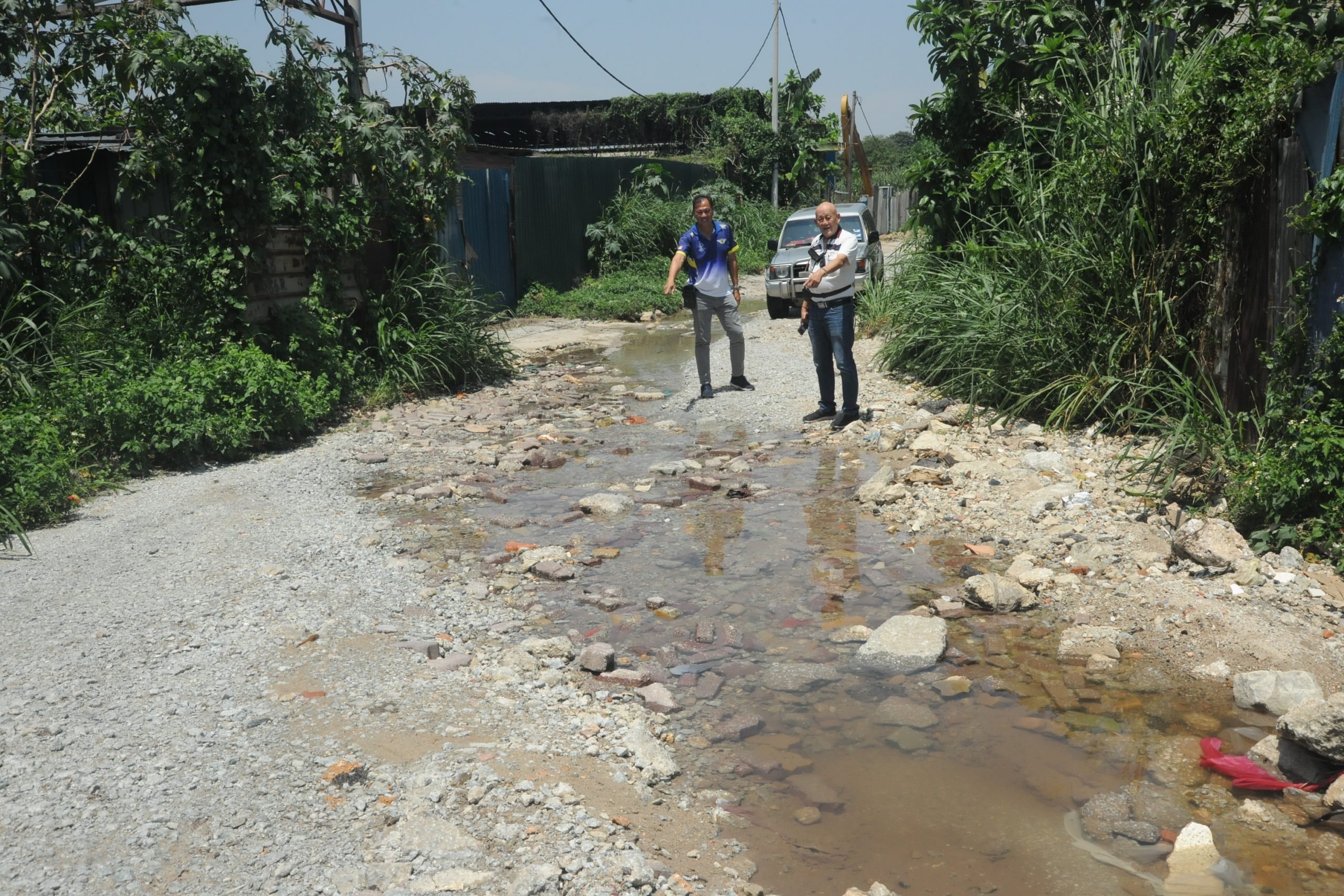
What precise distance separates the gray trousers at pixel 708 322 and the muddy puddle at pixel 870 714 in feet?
10.7

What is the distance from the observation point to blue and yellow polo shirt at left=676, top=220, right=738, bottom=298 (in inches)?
364

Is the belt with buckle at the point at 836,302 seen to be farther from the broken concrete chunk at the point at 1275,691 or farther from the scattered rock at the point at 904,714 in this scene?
the broken concrete chunk at the point at 1275,691

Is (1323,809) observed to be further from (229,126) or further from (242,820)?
(229,126)

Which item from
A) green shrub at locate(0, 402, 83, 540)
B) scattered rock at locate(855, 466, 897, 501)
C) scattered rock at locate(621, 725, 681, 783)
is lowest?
scattered rock at locate(621, 725, 681, 783)

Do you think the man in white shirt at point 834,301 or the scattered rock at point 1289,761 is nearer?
the scattered rock at point 1289,761

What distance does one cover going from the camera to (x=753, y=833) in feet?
10.4

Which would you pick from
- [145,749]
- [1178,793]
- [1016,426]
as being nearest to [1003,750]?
[1178,793]

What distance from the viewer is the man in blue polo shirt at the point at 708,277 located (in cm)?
923

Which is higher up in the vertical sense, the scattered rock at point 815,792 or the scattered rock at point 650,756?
the scattered rock at point 650,756

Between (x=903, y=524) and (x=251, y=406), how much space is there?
483 cm

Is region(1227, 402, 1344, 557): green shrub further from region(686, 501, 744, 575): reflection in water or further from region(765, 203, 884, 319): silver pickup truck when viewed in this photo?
region(765, 203, 884, 319): silver pickup truck

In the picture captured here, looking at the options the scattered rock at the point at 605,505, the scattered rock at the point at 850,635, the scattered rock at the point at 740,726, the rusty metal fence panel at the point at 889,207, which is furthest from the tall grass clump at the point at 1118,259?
the rusty metal fence panel at the point at 889,207

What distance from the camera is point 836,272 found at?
7754 millimetres

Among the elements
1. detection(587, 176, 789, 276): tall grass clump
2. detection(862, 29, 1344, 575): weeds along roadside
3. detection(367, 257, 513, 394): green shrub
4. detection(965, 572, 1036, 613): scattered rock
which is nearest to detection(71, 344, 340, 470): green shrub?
detection(367, 257, 513, 394): green shrub
